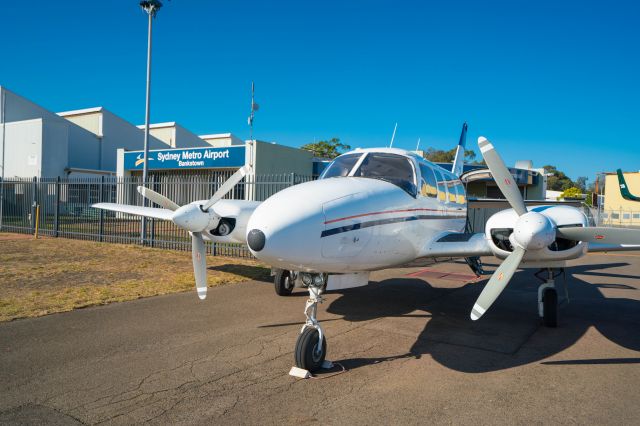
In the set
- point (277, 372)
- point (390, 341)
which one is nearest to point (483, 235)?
point (390, 341)

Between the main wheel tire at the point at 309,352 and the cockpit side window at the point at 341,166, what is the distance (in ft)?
8.37

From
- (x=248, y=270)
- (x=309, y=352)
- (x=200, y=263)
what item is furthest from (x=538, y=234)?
(x=248, y=270)

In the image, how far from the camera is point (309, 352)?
198 inches

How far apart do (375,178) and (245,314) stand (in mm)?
3220

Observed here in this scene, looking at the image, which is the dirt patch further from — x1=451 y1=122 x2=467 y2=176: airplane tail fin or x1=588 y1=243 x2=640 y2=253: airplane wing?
x1=588 y1=243 x2=640 y2=253: airplane wing

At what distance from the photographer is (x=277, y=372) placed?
5059mm

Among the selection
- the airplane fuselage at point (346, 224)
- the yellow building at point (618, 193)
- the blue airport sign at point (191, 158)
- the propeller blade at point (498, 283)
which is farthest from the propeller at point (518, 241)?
the yellow building at point (618, 193)

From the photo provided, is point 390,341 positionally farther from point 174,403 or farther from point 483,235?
point 174,403

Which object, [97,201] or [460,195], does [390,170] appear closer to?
[460,195]

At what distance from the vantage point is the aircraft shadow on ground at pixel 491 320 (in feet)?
18.8

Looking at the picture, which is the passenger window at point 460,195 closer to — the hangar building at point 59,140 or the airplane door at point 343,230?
the airplane door at point 343,230

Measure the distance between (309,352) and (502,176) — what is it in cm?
344

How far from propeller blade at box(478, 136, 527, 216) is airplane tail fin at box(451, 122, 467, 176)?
21.7 feet

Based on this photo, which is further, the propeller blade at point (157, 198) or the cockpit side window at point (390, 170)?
the propeller blade at point (157, 198)
